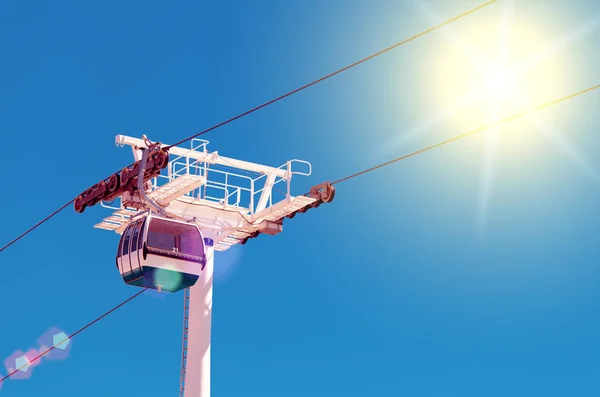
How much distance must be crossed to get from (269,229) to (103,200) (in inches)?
208

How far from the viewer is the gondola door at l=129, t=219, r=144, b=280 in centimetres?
3809

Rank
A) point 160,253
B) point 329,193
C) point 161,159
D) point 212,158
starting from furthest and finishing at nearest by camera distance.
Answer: point 212,158 < point 329,193 < point 160,253 < point 161,159

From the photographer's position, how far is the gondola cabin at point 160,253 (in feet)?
125

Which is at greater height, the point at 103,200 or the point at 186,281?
the point at 103,200

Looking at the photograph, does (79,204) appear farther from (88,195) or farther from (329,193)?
(329,193)

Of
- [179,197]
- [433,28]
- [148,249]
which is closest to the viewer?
[433,28]

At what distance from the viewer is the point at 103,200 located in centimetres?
4016

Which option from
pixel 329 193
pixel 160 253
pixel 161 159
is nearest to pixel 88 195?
pixel 160 253

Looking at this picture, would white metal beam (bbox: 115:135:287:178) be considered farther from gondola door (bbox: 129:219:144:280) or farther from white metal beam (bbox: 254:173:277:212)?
gondola door (bbox: 129:219:144:280)

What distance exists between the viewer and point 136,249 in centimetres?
3828

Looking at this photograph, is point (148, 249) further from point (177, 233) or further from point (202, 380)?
point (202, 380)

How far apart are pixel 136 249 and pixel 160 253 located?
688 mm

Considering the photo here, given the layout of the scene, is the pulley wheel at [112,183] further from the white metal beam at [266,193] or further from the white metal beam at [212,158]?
the white metal beam at [266,193]

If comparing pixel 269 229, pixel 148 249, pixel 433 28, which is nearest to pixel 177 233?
pixel 148 249
